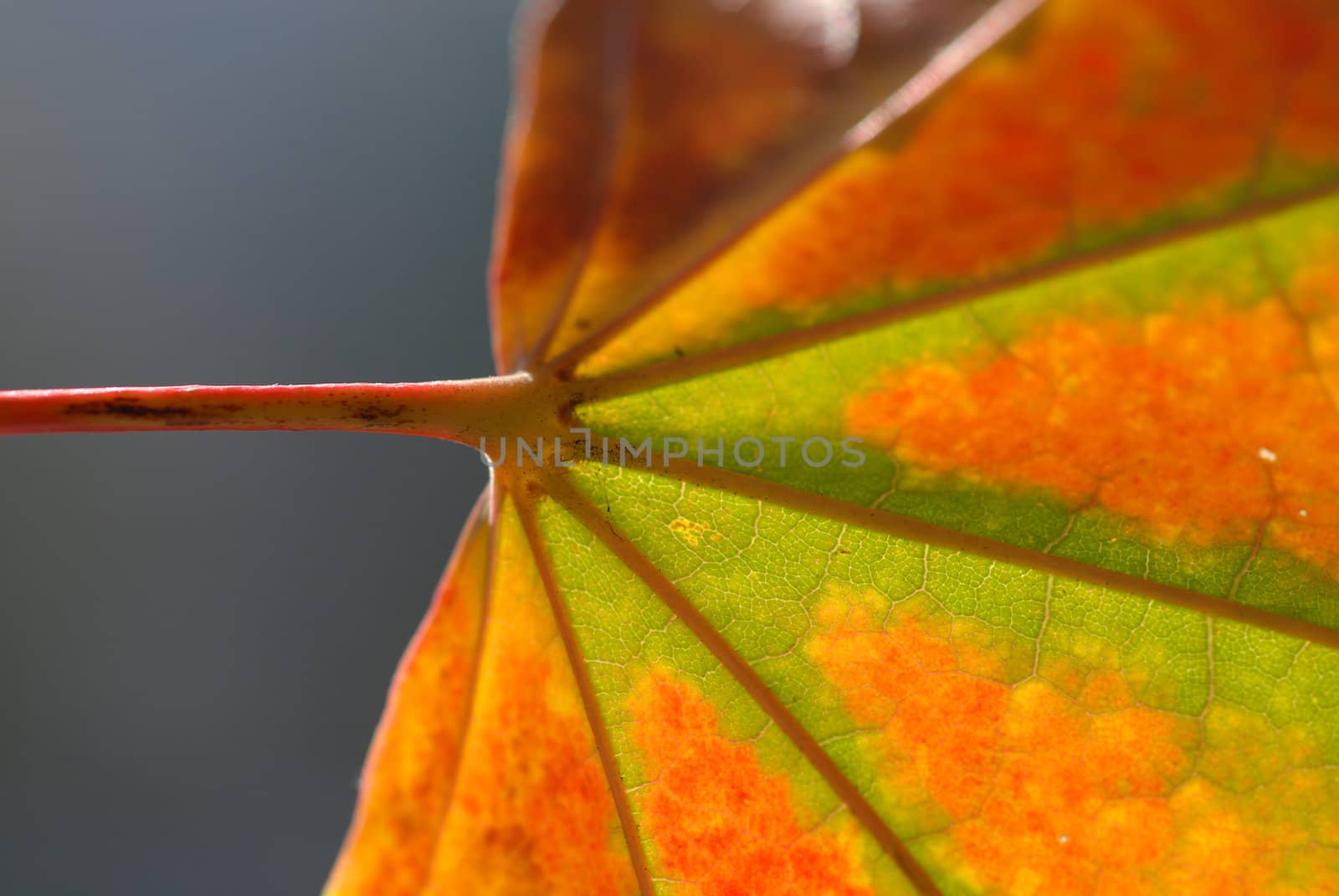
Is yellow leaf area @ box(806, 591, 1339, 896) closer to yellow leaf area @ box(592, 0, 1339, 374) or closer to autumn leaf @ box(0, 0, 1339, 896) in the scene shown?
autumn leaf @ box(0, 0, 1339, 896)

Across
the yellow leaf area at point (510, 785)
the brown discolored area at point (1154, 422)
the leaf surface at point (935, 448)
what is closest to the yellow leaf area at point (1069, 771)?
the leaf surface at point (935, 448)

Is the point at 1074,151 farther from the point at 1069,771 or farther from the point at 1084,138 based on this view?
the point at 1069,771

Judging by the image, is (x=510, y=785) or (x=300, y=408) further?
(x=510, y=785)

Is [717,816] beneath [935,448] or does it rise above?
beneath

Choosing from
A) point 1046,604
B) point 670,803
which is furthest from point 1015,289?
point 670,803

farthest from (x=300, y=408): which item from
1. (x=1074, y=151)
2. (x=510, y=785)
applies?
(x=1074, y=151)

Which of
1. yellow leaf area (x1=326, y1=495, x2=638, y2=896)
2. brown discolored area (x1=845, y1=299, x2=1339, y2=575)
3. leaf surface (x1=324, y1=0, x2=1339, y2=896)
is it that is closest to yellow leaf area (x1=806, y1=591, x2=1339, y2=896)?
leaf surface (x1=324, y1=0, x2=1339, y2=896)

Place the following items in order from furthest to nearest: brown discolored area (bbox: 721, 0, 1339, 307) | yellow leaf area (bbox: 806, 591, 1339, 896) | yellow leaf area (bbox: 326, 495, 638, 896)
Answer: yellow leaf area (bbox: 326, 495, 638, 896), yellow leaf area (bbox: 806, 591, 1339, 896), brown discolored area (bbox: 721, 0, 1339, 307)

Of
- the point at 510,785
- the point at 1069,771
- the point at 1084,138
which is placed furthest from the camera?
the point at 510,785
